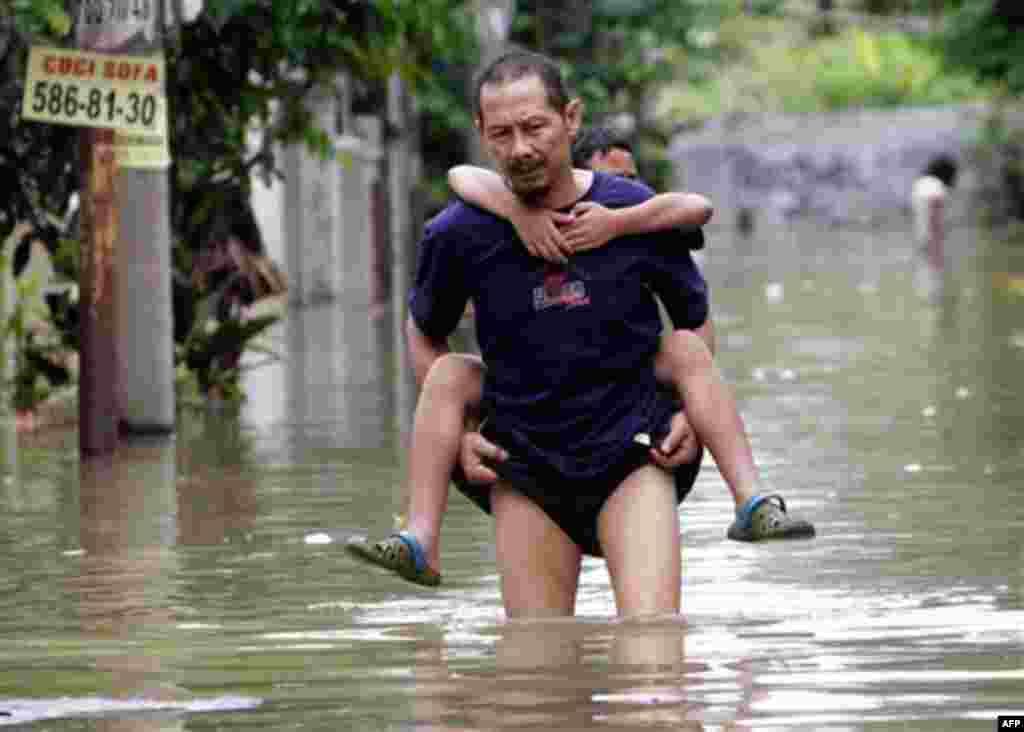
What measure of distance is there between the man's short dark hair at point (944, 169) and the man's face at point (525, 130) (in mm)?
67016

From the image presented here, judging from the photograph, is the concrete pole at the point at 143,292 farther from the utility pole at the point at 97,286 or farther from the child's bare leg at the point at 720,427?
the child's bare leg at the point at 720,427

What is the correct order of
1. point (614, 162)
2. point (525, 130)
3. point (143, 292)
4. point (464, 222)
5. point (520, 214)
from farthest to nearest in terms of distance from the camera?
point (143, 292)
point (614, 162)
point (464, 222)
point (520, 214)
point (525, 130)

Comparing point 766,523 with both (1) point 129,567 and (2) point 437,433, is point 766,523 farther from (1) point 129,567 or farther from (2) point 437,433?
(1) point 129,567

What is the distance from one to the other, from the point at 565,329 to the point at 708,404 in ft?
1.38

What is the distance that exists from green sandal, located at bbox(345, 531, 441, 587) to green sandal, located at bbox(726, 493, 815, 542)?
0.81 meters

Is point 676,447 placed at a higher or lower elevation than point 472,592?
higher

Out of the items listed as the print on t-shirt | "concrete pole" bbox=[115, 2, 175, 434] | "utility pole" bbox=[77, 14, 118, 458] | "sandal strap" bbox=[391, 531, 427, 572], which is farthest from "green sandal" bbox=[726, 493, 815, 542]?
"concrete pole" bbox=[115, 2, 175, 434]

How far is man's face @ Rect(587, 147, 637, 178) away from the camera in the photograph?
38.0 feet

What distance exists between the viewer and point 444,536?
12914 mm

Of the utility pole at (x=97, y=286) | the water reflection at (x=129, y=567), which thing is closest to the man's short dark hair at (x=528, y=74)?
the water reflection at (x=129, y=567)

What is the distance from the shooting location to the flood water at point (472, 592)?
783cm

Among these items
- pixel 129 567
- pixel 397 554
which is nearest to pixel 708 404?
pixel 397 554

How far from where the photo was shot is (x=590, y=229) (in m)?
8.67

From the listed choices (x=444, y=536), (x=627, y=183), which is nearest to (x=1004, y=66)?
(x=444, y=536)
